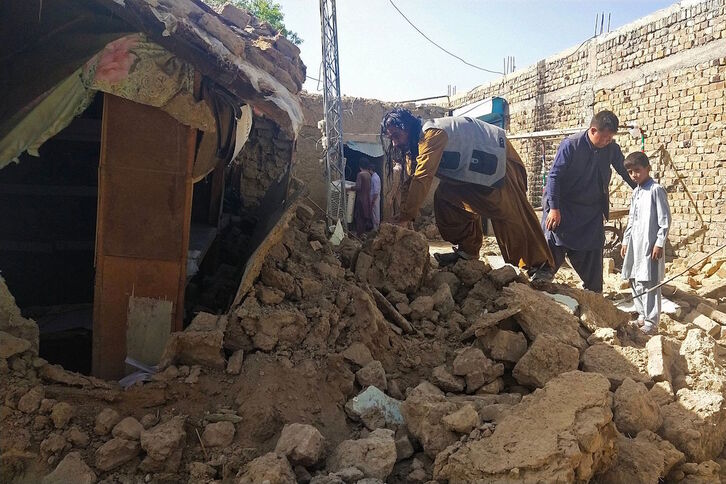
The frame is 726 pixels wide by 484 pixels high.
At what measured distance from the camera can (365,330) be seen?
3.13 m

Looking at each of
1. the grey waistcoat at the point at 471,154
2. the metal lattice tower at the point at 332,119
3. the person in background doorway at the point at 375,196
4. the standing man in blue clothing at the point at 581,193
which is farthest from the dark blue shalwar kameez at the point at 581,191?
the metal lattice tower at the point at 332,119

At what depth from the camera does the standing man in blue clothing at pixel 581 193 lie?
14.7 ft

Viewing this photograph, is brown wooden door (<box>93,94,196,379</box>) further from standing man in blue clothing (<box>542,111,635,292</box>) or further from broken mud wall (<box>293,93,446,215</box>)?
broken mud wall (<box>293,93,446,215</box>)

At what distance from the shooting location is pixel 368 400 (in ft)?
8.69

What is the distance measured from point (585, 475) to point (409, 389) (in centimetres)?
104

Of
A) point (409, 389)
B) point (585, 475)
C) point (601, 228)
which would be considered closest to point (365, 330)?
point (409, 389)

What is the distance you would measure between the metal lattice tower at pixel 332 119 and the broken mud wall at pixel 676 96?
16.3 feet

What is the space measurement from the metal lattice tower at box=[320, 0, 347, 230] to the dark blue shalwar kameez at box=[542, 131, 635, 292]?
22.4 ft

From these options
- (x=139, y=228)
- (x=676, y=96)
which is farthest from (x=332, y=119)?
(x=139, y=228)

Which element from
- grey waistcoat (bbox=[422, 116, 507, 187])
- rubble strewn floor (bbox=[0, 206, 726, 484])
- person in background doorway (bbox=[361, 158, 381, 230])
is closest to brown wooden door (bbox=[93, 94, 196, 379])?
rubble strewn floor (bbox=[0, 206, 726, 484])

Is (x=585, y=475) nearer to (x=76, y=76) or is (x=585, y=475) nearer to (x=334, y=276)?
(x=334, y=276)

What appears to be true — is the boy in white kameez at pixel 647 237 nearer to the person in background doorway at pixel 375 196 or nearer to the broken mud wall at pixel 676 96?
the broken mud wall at pixel 676 96

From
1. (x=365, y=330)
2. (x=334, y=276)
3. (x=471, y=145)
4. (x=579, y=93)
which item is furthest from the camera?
(x=579, y=93)

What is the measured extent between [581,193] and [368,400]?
2884 millimetres
